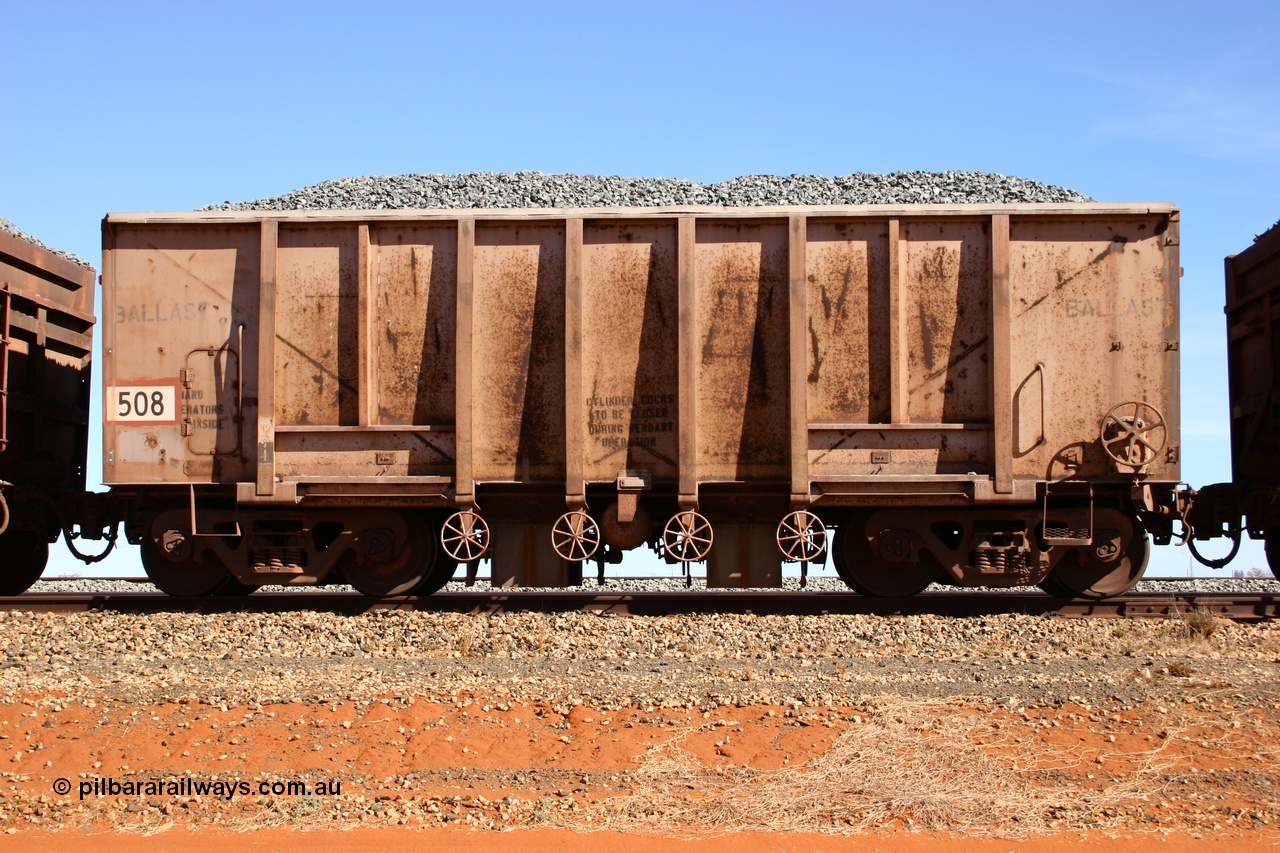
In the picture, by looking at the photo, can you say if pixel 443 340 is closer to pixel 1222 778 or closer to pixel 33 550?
pixel 33 550

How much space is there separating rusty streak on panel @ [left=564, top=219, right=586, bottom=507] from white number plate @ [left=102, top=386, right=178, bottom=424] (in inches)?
157

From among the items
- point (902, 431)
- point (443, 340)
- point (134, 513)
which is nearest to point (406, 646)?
point (443, 340)

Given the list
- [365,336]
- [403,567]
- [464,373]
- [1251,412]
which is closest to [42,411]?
[365,336]

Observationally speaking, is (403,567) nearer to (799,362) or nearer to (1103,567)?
(799,362)

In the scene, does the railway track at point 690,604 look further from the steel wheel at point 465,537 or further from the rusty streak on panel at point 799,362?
the rusty streak on panel at point 799,362

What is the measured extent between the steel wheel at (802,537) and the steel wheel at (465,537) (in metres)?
2.87

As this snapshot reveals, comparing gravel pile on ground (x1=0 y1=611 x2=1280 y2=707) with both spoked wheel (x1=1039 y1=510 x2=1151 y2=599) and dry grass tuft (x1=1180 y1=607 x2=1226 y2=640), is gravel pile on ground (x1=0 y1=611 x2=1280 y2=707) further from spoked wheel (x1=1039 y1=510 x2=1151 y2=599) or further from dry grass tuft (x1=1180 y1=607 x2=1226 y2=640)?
spoked wheel (x1=1039 y1=510 x2=1151 y2=599)

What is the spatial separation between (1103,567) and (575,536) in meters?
5.20

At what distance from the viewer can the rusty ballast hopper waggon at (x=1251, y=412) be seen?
10438mm

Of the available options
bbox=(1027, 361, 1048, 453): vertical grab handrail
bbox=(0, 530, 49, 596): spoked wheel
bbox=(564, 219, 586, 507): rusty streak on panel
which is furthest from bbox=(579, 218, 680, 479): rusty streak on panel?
bbox=(0, 530, 49, 596): spoked wheel

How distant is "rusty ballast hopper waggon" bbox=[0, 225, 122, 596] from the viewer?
35.8 ft

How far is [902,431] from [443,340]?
4.51 metres

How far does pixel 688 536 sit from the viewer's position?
388 inches

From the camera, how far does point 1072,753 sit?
580 centimetres
